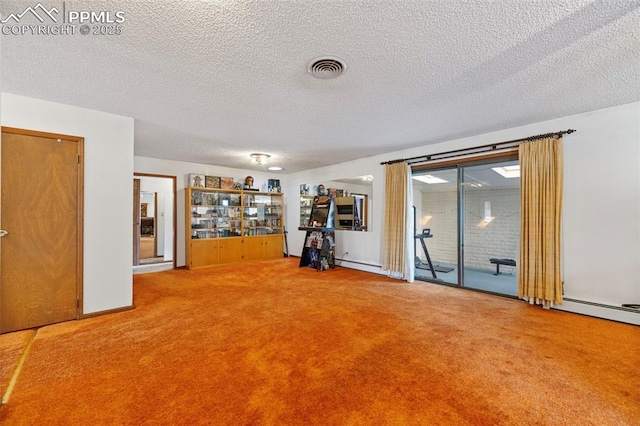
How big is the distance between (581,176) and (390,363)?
11.0 feet

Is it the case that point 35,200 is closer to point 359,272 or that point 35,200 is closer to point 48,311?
point 48,311

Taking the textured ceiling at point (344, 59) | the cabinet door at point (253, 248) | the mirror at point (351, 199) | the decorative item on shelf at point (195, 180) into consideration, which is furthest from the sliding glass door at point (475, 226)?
the decorative item on shelf at point (195, 180)

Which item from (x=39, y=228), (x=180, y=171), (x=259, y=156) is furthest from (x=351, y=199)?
(x=39, y=228)

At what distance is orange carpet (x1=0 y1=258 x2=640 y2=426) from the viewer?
63.7 inches

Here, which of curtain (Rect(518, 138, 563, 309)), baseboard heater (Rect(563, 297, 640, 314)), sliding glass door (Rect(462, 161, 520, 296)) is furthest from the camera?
sliding glass door (Rect(462, 161, 520, 296))

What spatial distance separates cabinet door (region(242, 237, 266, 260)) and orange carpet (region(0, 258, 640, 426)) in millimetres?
3188

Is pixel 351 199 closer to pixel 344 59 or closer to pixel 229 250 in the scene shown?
pixel 229 250

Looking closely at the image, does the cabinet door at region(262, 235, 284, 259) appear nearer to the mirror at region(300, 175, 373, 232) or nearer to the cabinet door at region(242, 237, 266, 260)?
the cabinet door at region(242, 237, 266, 260)

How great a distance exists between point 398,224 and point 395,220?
3.8 inches

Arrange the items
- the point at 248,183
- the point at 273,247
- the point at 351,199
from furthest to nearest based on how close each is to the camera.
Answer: the point at 273,247, the point at 248,183, the point at 351,199

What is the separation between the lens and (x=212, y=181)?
259 inches

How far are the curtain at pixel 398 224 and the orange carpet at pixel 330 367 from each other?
1.34 m

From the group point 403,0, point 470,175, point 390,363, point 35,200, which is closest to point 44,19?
point 35,200

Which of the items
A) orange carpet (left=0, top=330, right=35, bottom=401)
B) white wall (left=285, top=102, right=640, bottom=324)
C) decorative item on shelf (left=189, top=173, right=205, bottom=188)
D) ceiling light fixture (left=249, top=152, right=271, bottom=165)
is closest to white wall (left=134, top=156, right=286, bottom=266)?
decorative item on shelf (left=189, top=173, right=205, bottom=188)
